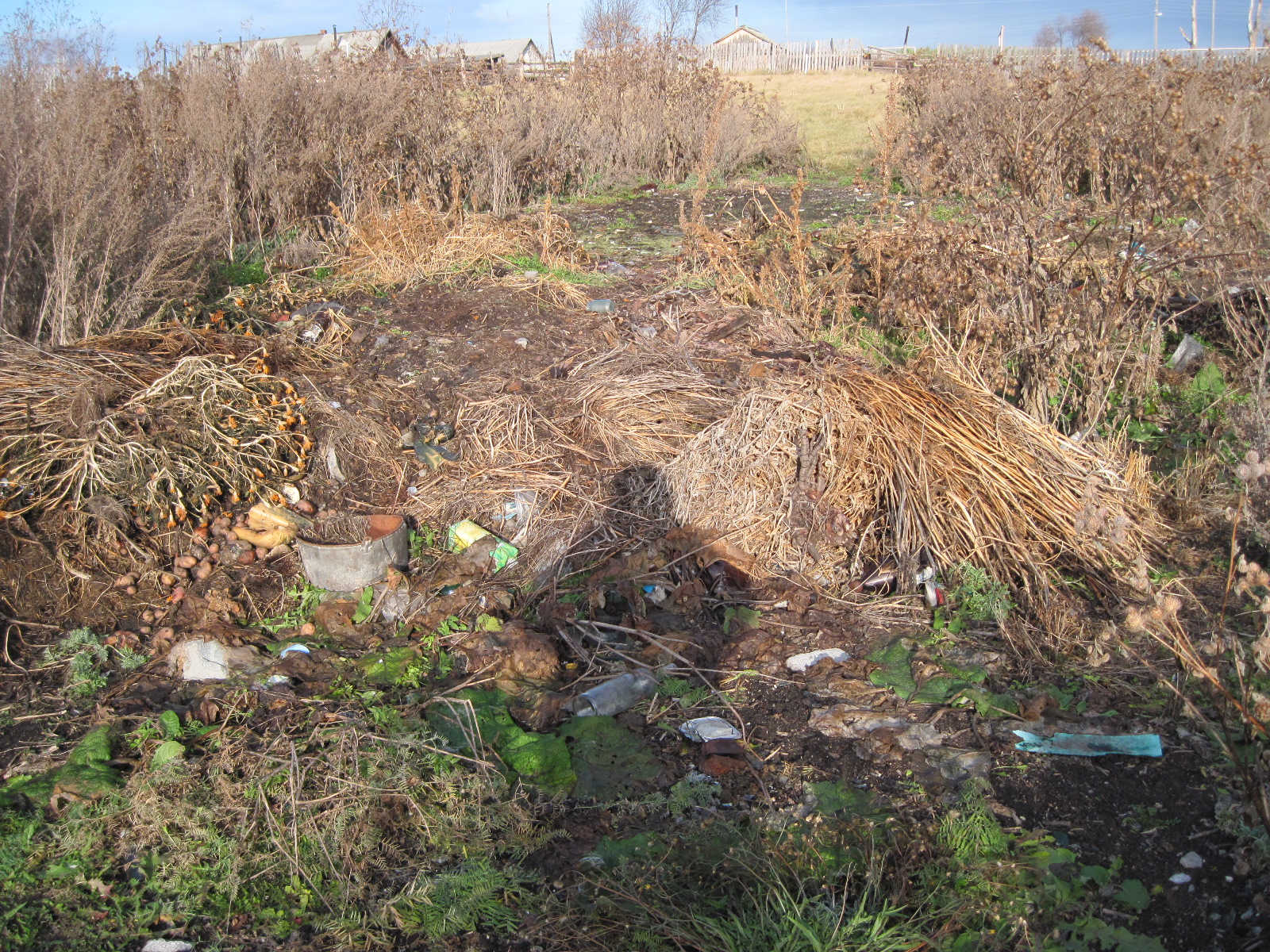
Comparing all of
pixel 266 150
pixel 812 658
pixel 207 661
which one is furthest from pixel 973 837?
pixel 266 150

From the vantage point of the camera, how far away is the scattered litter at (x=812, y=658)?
317 cm

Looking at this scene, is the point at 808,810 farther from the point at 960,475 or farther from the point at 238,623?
the point at 238,623

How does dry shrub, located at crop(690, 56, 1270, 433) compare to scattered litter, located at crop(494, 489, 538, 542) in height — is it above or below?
above

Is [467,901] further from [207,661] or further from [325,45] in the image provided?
[325,45]

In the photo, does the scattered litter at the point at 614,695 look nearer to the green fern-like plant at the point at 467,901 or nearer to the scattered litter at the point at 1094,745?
the green fern-like plant at the point at 467,901

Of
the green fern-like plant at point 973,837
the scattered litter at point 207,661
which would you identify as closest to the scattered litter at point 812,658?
the green fern-like plant at point 973,837

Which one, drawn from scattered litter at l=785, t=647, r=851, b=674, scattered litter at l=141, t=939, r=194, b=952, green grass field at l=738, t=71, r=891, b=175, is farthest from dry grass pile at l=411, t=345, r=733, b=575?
green grass field at l=738, t=71, r=891, b=175

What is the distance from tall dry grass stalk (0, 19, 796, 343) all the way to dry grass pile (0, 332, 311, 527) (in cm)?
79

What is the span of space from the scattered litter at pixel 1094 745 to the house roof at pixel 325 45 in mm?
7685

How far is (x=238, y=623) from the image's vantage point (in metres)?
3.57

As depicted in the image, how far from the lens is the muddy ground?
7.03ft

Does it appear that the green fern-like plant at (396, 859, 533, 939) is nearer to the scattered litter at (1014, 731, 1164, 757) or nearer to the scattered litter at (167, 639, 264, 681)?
the scattered litter at (167, 639, 264, 681)

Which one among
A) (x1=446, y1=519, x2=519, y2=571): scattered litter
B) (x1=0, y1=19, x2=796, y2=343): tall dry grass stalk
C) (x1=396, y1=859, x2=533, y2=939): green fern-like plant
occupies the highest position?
(x1=0, y1=19, x2=796, y2=343): tall dry grass stalk

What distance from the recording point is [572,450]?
4.31 m
